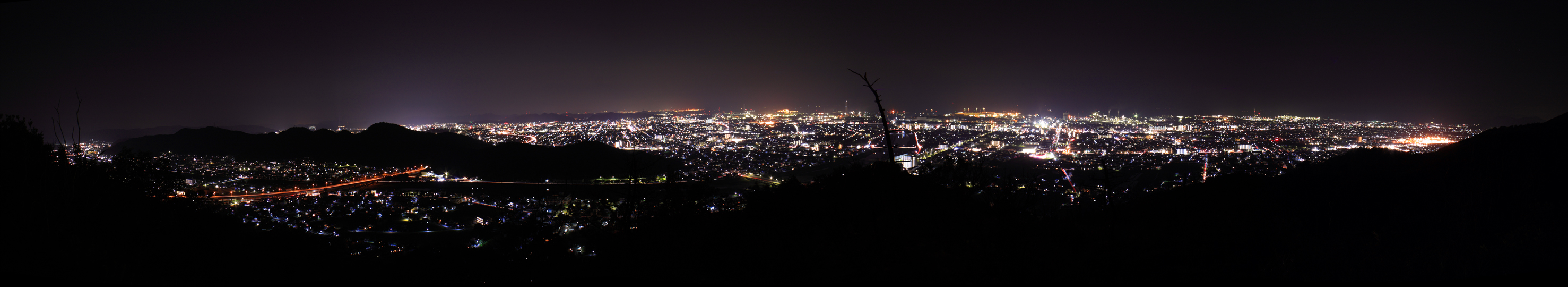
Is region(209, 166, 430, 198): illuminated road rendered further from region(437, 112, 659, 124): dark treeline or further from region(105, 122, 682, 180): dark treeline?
region(437, 112, 659, 124): dark treeline

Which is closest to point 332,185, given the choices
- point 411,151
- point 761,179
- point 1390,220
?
point 411,151

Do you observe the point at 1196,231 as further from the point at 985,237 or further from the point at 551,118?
the point at 551,118

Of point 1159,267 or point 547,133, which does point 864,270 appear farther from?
point 547,133

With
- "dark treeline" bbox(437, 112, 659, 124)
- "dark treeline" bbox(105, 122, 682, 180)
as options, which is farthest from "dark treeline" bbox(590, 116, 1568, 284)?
"dark treeline" bbox(437, 112, 659, 124)

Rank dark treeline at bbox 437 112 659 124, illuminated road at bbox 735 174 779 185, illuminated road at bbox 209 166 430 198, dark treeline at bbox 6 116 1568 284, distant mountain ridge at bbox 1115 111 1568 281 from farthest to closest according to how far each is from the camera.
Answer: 1. dark treeline at bbox 437 112 659 124
2. illuminated road at bbox 735 174 779 185
3. illuminated road at bbox 209 166 430 198
4. distant mountain ridge at bbox 1115 111 1568 281
5. dark treeline at bbox 6 116 1568 284

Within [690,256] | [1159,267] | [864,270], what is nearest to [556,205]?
[690,256]
